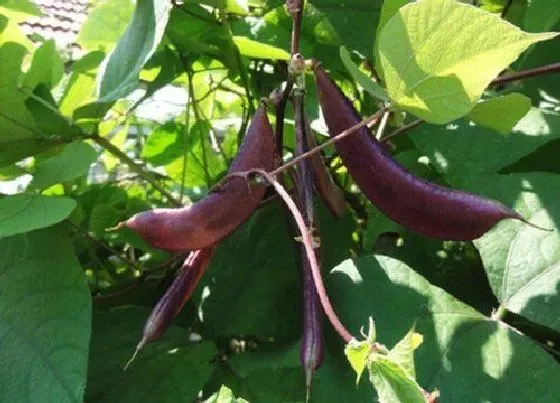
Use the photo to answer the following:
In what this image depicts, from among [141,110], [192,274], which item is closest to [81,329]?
[192,274]

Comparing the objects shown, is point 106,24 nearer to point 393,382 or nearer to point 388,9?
point 388,9

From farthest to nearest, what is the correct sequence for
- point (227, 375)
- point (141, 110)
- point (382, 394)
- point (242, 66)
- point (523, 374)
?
point (141, 110), point (242, 66), point (227, 375), point (523, 374), point (382, 394)

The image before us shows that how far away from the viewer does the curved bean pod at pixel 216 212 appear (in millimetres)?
524

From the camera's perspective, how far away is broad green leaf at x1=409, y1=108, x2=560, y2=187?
649mm

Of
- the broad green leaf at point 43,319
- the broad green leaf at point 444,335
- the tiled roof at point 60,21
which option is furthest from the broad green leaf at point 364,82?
the tiled roof at point 60,21

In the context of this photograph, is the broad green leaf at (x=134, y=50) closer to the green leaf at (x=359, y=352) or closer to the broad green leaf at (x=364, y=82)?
the broad green leaf at (x=364, y=82)

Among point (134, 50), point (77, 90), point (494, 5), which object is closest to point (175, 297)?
point (134, 50)

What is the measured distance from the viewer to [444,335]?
1.82ft

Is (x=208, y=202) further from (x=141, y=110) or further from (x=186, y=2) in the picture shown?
(x=141, y=110)

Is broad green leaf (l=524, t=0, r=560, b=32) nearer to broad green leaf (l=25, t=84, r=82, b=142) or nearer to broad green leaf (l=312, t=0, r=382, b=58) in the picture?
broad green leaf (l=312, t=0, r=382, b=58)

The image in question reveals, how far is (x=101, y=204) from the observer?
800mm

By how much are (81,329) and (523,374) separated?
29cm

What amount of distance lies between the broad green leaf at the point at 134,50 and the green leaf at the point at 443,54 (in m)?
0.17

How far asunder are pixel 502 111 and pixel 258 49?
0.80ft
